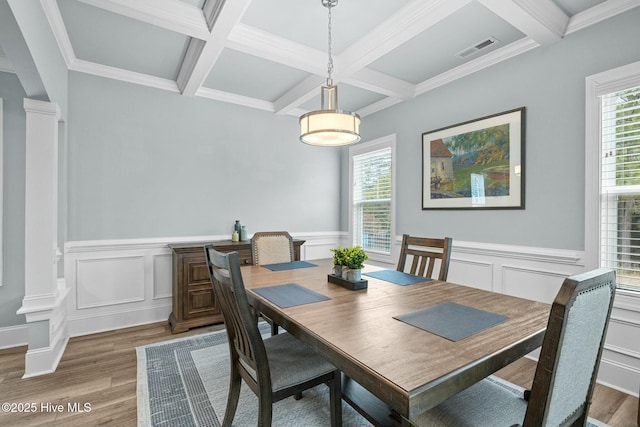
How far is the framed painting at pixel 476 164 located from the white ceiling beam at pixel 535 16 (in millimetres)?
575

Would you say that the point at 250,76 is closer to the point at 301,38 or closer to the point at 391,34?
the point at 301,38

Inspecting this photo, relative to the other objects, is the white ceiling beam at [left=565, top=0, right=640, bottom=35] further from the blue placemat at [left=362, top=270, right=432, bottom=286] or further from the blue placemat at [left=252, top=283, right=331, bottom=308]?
the blue placemat at [left=252, top=283, right=331, bottom=308]

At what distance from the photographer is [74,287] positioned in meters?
3.09

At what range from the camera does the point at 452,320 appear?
1.30m

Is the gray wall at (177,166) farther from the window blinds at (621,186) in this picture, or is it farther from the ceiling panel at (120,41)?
the window blinds at (621,186)

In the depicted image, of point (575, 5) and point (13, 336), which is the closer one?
point (575, 5)

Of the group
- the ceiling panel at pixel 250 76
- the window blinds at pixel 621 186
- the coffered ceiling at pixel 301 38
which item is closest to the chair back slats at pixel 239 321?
the coffered ceiling at pixel 301 38

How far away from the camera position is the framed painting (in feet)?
8.91

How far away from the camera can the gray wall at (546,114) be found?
2.25 metres

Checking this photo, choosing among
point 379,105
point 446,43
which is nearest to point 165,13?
point 446,43

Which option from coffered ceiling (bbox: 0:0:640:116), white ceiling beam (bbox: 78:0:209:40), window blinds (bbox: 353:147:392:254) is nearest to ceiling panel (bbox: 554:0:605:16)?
coffered ceiling (bbox: 0:0:640:116)

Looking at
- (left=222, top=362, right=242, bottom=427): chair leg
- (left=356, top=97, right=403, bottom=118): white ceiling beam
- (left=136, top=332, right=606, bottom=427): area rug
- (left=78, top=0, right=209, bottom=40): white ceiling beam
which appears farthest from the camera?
(left=356, top=97, right=403, bottom=118): white ceiling beam

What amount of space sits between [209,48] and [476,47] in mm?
2344

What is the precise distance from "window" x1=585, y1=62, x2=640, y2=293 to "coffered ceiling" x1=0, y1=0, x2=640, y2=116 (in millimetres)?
534
